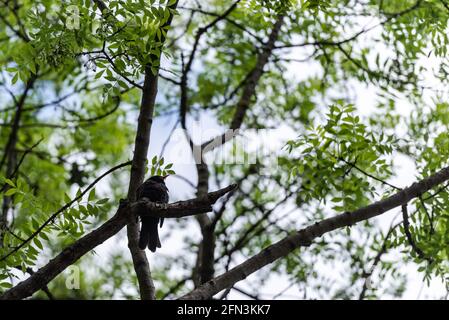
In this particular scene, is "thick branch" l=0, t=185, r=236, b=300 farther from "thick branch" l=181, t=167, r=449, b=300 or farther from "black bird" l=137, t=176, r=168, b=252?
"black bird" l=137, t=176, r=168, b=252

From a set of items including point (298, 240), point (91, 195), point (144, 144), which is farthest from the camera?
point (144, 144)

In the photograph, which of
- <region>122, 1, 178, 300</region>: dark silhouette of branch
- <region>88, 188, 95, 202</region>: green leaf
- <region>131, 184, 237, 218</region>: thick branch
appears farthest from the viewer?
<region>122, 1, 178, 300</region>: dark silhouette of branch

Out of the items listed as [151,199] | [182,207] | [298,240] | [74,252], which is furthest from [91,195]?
[298,240]

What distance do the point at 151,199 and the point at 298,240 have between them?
133 cm

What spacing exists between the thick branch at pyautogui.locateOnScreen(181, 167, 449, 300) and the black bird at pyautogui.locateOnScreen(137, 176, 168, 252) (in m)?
1.11

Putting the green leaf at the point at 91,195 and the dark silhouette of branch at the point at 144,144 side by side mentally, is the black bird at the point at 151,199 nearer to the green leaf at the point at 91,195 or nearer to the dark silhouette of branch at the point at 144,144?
the dark silhouette of branch at the point at 144,144

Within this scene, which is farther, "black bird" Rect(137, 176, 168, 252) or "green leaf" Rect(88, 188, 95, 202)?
→ "black bird" Rect(137, 176, 168, 252)

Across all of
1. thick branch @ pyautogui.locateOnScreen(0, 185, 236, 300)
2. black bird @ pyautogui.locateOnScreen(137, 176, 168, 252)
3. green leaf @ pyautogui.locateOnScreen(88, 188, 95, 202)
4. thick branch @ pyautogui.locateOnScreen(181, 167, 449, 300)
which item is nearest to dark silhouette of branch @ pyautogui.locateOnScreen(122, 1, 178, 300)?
black bird @ pyautogui.locateOnScreen(137, 176, 168, 252)

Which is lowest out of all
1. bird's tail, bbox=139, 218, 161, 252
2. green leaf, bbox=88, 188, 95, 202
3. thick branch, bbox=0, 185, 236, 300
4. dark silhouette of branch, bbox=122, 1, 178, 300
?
thick branch, bbox=0, 185, 236, 300

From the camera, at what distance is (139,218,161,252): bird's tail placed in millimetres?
5223

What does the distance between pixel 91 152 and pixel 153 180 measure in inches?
238

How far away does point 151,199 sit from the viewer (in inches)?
203

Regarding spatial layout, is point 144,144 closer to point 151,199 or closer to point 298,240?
point 151,199
